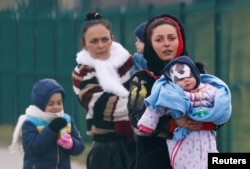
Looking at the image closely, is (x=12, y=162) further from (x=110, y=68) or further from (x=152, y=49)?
(x=152, y=49)

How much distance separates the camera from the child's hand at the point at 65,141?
28.6 feet

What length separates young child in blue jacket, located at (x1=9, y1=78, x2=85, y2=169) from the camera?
341 inches

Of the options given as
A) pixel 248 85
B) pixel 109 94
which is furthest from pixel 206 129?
pixel 248 85

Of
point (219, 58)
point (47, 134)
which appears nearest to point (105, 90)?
point (47, 134)

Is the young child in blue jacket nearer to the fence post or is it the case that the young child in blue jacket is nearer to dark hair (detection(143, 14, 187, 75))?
dark hair (detection(143, 14, 187, 75))

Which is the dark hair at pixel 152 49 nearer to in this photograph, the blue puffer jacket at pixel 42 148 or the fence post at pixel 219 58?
the blue puffer jacket at pixel 42 148

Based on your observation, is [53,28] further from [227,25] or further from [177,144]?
[177,144]

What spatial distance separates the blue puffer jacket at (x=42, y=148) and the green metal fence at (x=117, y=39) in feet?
10.0

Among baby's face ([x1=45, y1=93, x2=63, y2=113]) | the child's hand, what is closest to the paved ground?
baby's face ([x1=45, y1=93, x2=63, y2=113])

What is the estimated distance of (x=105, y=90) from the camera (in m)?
8.12

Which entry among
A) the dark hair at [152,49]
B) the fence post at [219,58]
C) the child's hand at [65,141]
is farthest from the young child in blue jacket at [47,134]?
the fence post at [219,58]

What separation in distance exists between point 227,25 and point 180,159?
5240 mm

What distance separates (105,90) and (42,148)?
87 cm

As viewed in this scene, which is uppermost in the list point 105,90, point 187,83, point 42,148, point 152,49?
point 152,49
